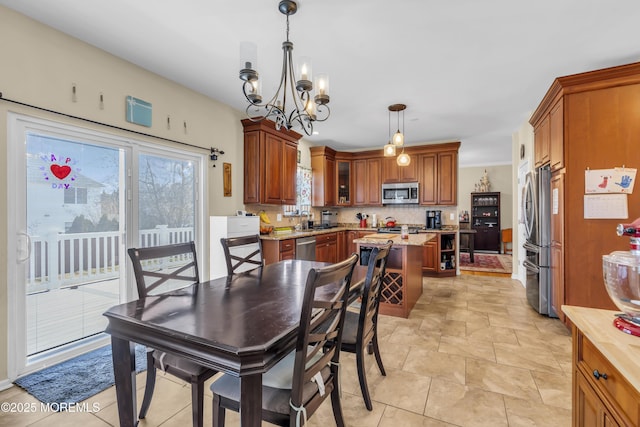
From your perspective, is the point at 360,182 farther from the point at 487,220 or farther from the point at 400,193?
the point at 487,220

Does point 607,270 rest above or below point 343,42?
below

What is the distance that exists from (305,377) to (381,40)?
2.53 meters

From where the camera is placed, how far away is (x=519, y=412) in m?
1.79

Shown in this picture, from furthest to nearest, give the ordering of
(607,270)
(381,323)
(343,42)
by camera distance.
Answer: (381,323) → (343,42) → (607,270)

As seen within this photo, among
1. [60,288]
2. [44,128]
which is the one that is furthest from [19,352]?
[44,128]

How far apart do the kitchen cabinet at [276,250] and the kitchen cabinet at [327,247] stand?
90cm

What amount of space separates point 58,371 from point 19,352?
292 mm

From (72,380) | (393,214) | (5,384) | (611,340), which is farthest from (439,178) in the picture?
(5,384)

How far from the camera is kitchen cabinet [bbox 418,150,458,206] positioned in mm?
5559

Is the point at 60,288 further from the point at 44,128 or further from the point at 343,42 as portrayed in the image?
the point at 343,42

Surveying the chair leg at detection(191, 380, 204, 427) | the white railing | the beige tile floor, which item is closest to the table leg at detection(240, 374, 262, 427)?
the chair leg at detection(191, 380, 204, 427)

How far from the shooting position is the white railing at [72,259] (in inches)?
92.0

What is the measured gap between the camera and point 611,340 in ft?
2.93

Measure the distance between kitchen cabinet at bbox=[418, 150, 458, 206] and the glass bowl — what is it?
15.8 ft
